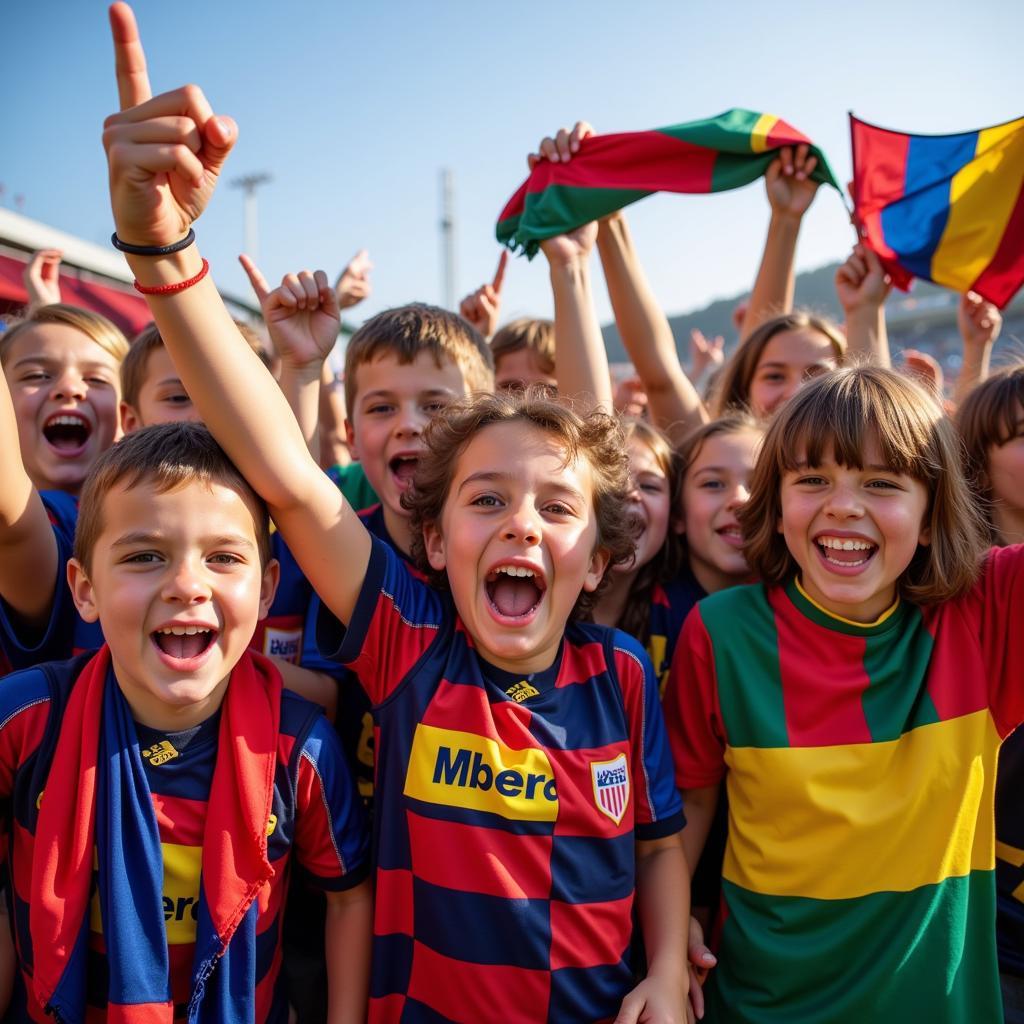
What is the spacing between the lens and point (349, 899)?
1845 millimetres

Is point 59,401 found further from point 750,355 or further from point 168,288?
point 750,355

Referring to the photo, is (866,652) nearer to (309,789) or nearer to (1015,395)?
(1015,395)

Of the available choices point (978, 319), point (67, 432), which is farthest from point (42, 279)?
point (978, 319)

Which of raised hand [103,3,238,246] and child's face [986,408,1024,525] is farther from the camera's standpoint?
child's face [986,408,1024,525]

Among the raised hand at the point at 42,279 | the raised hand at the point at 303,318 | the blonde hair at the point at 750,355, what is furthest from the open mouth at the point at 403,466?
the raised hand at the point at 42,279

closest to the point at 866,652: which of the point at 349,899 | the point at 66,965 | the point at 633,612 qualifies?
the point at 633,612

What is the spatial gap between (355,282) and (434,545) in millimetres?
1920

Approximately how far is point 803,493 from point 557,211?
168 cm

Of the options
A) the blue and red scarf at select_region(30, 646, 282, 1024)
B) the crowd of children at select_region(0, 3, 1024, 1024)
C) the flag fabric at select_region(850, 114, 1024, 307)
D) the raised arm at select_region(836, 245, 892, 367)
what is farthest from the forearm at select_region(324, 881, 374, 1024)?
the flag fabric at select_region(850, 114, 1024, 307)

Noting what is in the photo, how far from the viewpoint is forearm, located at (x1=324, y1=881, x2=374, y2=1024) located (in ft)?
5.88

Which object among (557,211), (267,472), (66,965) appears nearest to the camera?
(66,965)

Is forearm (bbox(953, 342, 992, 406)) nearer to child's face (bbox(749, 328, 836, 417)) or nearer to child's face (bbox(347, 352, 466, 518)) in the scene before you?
child's face (bbox(749, 328, 836, 417))

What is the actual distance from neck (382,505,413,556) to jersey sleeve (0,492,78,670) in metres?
0.88

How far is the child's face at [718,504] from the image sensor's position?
108 inches
